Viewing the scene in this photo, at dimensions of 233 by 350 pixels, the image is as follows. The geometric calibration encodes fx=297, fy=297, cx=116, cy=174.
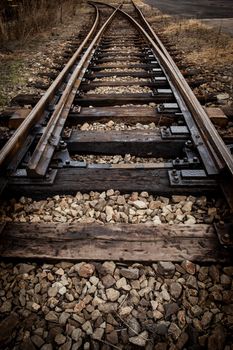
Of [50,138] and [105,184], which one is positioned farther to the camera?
[50,138]

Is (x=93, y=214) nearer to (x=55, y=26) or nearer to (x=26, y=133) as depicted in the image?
(x=26, y=133)

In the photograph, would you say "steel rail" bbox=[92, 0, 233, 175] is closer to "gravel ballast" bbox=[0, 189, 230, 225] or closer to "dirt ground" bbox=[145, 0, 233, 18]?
"gravel ballast" bbox=[0, 189, 230, 225]

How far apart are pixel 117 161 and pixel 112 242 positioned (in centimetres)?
102

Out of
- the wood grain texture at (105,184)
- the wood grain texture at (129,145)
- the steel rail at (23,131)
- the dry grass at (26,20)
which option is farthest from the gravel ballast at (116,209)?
the dry grass at (26,20)

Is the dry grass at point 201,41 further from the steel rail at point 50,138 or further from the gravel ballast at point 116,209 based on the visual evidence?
the gravel ballast at point 116,209

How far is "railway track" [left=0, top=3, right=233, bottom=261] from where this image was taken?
5.92ft

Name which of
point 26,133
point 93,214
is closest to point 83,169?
point 93,214

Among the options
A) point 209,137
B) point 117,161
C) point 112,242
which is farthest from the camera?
point 117,161

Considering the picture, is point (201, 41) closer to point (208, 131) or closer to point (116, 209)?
point (208, 131)

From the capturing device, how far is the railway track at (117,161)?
71.0 inches

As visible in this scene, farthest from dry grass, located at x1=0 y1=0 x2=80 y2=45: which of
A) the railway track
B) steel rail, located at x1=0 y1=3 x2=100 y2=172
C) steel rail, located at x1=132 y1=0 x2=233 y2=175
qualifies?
steel rail, located at x1=132 y1=0 x2=233 y2=175

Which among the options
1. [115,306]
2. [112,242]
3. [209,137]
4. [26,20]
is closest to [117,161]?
[209,137]

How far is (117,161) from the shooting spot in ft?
8.83

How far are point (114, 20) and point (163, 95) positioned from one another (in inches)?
355
